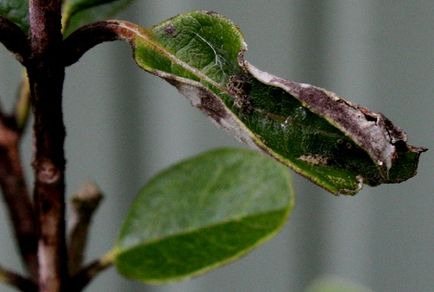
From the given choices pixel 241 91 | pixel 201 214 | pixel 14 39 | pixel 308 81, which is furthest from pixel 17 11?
pixel 308 81

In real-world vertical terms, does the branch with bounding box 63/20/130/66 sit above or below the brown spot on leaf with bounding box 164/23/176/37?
above

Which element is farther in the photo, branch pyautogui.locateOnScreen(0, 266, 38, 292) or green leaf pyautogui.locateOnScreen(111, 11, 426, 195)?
branch pyautogui.locateOnScreen(0, 266, 38, 292)

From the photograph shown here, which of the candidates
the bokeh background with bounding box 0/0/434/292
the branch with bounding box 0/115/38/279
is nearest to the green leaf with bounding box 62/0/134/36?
the branch with bounding box 0/115/38/279

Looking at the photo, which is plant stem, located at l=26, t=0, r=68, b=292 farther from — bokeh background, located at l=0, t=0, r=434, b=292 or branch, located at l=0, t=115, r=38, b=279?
bokeh background, located at l=0, t=0, r=434, b=292

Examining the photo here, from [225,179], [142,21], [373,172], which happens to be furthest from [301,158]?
[142,21]

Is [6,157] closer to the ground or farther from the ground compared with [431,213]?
farther from the ground

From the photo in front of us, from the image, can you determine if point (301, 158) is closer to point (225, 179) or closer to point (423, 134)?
point (225, 179)

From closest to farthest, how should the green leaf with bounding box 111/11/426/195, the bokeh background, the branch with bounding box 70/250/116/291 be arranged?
the green leaf with bounding box 111/11/426/195 < the branch with bounding box 70/250/116/291 < the bokeh background

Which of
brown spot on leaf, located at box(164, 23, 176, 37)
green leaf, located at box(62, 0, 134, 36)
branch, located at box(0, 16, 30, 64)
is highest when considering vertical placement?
branch, located at box(0, 16, 30, 64)
